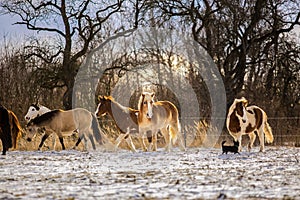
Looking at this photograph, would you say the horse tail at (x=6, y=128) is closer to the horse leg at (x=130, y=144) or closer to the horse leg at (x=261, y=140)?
the horse leg at (x=130, y=144)

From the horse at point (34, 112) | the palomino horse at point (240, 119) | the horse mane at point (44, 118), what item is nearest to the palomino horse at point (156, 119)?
the palomino horse at point (240, 119)

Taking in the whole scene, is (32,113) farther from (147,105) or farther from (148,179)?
(148,179)

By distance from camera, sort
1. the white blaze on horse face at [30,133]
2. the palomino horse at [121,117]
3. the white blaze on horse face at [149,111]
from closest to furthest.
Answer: the white blaze on horse face at [149,111] < the palomino horse at [121,117] < the white blaze on horse face at [30,133]

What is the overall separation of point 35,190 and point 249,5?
772 inches

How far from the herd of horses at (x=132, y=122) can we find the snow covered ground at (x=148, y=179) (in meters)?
2.98

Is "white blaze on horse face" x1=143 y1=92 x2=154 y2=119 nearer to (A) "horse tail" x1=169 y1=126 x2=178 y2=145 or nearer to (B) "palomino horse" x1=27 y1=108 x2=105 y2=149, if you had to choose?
(A) "horse tail" x1=169 y1=126 x2=178 y2=145

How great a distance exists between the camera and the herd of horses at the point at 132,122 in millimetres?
15078

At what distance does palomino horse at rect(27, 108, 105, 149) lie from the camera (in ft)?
57.1

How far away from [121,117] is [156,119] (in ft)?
3.49

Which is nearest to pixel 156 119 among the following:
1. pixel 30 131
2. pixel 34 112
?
pixel 30 131

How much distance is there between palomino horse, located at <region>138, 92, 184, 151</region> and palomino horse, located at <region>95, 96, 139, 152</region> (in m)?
0.39

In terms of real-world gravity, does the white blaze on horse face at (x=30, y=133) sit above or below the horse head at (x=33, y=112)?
below

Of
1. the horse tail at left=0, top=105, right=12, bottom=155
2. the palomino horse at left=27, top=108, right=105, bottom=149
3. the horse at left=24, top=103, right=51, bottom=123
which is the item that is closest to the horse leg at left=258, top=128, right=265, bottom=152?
the palomino horse at left=27, top=108, right=105, bottom=149

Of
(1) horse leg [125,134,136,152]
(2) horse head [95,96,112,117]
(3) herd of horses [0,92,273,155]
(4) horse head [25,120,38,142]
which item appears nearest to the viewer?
(3) herd of horses [0,92,273,155]
